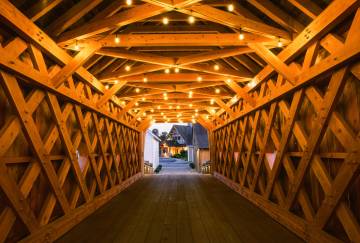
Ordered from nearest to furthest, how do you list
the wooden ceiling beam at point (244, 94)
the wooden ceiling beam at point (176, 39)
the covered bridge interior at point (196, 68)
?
the covered bridge interior at point (196, 68), the wooden ceiling beam at point (176, 39), the wooden ceiling beam at point (244, 94)

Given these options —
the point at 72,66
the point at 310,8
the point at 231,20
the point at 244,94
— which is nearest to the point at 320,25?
the point at 310,8

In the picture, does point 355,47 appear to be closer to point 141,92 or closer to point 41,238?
point 41,238

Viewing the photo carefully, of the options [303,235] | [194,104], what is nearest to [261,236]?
[303,235]

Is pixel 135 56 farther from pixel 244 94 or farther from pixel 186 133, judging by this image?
pixel 186 133

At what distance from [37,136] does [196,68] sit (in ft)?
12.7

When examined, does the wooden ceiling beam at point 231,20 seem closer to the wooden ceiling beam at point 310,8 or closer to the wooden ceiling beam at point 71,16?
the wooden ceiling beam at point 310,8

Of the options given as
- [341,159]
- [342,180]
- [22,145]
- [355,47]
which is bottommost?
[342,180]

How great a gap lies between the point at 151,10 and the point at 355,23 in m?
2.56

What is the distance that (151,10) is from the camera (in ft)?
12.3

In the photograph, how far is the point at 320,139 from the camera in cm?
376

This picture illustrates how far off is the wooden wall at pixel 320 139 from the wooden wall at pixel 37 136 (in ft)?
12.6

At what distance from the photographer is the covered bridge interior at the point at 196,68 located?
331cm

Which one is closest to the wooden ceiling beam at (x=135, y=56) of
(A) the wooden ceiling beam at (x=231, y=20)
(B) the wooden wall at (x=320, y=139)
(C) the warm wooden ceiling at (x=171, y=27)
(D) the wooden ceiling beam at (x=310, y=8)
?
(C) the warm wooden ceiling at (x=171, y=27)

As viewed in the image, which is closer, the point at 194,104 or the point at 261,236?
the point at 261,236
